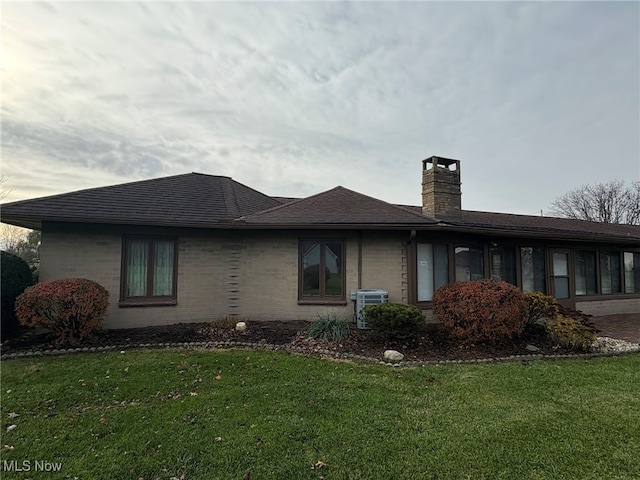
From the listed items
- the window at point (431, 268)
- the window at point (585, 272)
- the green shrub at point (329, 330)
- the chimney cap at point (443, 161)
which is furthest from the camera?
the window at point (585, 272)

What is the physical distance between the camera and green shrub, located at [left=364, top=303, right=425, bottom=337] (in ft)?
21.5

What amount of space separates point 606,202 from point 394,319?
121ft

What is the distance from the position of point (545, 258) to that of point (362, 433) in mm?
9571

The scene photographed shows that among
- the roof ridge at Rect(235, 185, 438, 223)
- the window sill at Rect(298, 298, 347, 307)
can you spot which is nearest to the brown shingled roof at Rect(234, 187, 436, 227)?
the roof ridge at Rect(235, 185, 438, 223)

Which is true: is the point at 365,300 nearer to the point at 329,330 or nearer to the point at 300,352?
the point at 329,330

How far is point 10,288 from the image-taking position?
22.9ft

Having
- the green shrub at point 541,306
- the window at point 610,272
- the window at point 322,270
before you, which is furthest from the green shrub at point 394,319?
the window at point 610,272

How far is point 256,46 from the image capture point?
9.48m

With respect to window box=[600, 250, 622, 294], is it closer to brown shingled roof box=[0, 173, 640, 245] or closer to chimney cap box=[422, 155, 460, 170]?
brown shingled roof box=[0, 173, 640, 245]

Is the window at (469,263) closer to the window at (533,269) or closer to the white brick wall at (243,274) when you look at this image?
the window at (533,269)

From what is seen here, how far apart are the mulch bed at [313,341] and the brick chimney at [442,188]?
12.1 ft

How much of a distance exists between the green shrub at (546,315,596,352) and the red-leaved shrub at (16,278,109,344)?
9442 millimetres

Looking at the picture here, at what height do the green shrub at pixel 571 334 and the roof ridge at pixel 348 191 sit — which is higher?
the roof ridge at pixel 348 191

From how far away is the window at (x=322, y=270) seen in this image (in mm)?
8570
